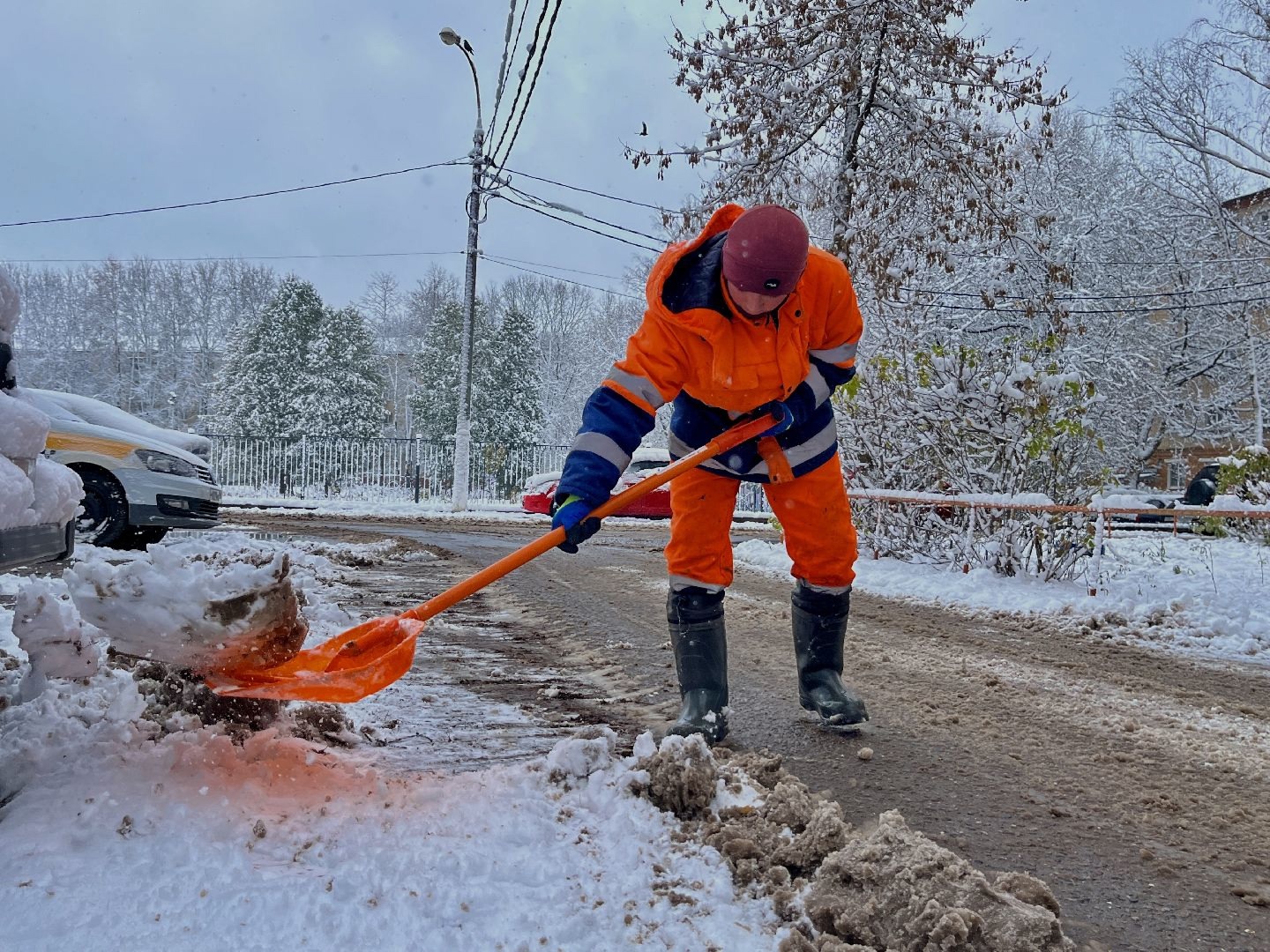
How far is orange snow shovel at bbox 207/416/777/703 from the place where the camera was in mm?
2244

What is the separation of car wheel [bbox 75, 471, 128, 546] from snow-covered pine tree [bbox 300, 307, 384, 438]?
22.9 meters

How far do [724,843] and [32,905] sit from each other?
50.3 inches

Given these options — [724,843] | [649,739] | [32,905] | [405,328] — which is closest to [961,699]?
[649,739]

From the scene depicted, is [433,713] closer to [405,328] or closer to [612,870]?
[612,870]

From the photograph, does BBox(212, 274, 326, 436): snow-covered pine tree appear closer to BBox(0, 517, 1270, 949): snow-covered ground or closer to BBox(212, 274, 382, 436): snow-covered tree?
BBox(212, 274, 382, 436): snow-covered tree

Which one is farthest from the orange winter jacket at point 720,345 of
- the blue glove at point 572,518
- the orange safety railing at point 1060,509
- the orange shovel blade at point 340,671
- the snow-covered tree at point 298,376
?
the snow-covered tree at point 298,376

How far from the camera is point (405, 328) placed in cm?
5375

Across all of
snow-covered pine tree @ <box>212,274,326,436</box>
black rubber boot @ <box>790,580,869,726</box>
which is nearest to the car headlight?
black rubber boot @ <box>790,580,869,726</box>

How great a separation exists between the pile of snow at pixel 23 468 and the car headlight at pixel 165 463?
5615 mm

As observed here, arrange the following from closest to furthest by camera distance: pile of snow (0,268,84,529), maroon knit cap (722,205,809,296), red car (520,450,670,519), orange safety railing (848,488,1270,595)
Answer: pile of snow (0,268,84,529), maroon knit cap (722,205,809,296), orange safety railing (848,488,1270,595), red car (520,450,670,519)

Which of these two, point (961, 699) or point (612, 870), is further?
point (961, 699)

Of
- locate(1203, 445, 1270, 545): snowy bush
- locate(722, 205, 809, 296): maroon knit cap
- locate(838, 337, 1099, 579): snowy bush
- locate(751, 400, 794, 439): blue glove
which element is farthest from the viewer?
locate(1203, 445, 1270, 545): snowy bush

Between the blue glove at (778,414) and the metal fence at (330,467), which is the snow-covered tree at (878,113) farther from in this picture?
the metal fence at (330,467)

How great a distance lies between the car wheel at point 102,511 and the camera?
24.0 feet
